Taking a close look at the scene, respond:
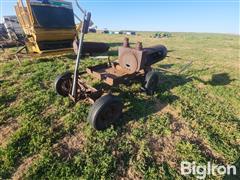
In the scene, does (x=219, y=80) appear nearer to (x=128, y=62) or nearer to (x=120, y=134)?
(x=128, y=62)

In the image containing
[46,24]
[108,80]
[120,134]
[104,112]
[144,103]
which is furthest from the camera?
[46,24]

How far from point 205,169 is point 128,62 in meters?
3.30

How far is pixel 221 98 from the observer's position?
→ 19.8 feet

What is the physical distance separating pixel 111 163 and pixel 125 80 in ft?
Result: 7.45

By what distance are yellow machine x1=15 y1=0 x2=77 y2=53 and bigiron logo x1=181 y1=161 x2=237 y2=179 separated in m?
7.76

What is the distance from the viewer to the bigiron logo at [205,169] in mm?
3147

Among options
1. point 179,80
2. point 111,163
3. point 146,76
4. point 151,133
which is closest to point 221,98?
point 179,80

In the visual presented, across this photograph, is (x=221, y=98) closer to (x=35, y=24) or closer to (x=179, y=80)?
(x=179, y=80)

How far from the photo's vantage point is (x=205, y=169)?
10.6 ft

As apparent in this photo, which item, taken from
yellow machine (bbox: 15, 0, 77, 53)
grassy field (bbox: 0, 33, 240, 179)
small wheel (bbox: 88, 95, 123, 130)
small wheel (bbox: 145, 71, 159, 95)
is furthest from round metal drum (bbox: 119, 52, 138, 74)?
yellow machine (bbox: 15, 0, 77, 53)

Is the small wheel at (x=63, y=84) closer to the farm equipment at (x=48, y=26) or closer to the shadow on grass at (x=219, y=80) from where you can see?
the farm equipment at (x=48, y=26)

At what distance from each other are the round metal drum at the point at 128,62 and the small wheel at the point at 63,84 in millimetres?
1610

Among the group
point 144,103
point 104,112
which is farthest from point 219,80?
point 104,112

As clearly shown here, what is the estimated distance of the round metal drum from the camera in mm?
5040
